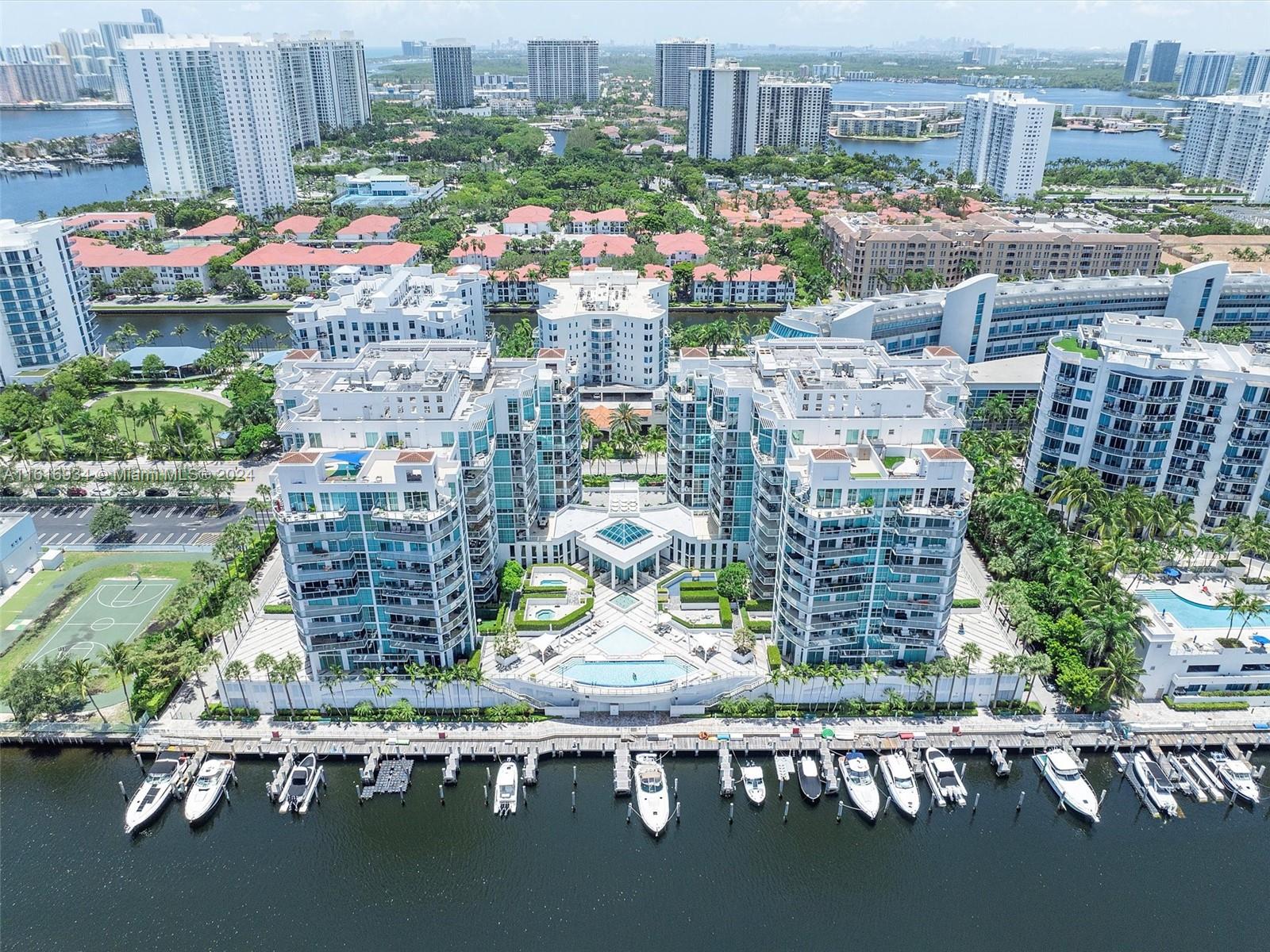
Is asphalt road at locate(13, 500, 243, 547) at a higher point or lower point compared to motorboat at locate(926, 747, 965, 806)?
higher

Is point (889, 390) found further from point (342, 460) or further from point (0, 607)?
point (0, 607)

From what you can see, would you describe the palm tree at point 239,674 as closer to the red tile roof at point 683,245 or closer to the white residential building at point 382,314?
the white residential building at point 382,314

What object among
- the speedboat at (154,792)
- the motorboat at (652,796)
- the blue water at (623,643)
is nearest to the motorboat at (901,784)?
the motorboat at (652,796)

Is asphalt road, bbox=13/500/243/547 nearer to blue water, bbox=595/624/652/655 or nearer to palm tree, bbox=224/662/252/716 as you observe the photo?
palm tree, bbox=224/662/252/716

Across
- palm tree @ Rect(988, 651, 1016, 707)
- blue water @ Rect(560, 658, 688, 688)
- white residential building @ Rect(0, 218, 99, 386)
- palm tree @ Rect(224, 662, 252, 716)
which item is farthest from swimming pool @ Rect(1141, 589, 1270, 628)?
white residential building @ Rect(0, 218, 99, 386)

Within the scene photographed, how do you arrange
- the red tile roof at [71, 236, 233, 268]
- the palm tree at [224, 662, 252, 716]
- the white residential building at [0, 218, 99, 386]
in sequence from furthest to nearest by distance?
the red tile roof at [71, 236, 233, 268] → the white residential building at [0, 218, 99, 386] → the palm tree at [224, 662, 252, 716]

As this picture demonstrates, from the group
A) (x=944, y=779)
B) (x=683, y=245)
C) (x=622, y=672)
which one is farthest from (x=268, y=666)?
(x=683, y=245)

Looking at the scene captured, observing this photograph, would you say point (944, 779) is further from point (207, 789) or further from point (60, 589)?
point (60, 589)
